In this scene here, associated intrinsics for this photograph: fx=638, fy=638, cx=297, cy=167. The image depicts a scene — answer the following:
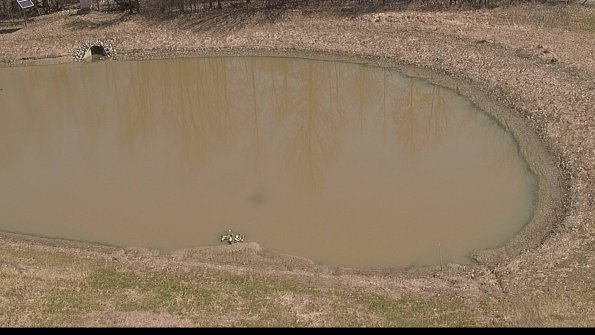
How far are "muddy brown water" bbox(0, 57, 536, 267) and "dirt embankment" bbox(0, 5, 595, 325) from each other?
78 centimetres

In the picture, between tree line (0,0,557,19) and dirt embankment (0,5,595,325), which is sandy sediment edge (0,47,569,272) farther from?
tree line (0,0,557,19)

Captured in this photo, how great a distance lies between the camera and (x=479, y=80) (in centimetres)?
2783

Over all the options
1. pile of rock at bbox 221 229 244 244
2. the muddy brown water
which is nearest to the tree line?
the muddy brown water

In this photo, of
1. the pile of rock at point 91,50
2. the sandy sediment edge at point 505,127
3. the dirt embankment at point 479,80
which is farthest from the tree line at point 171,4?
the sandy sediment edge at point 505,127

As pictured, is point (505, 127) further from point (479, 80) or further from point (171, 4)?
point (171, 4)

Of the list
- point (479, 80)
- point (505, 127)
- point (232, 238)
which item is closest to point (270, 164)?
point (232, 238)

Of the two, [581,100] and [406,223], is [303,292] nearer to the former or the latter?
[406,223]

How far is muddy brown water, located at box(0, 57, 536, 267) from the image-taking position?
63.2 ft

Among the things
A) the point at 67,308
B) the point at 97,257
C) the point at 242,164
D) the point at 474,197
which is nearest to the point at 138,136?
the point at 242,164

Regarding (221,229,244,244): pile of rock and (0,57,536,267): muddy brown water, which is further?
(0,57,536,267): muddy brown water

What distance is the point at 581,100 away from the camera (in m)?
24.8

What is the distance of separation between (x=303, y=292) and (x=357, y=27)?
69.2ft

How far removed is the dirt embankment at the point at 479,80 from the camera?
16391 millimetres

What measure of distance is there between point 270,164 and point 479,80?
429 inches
